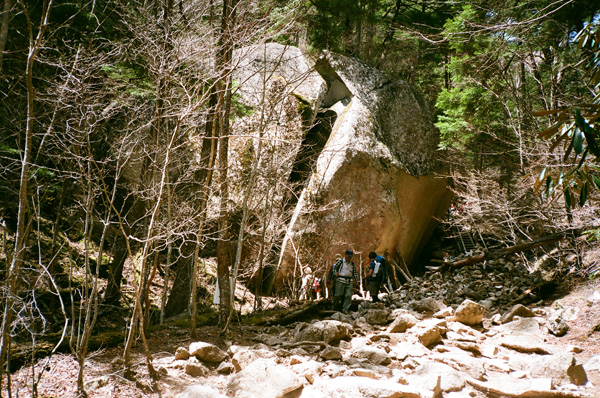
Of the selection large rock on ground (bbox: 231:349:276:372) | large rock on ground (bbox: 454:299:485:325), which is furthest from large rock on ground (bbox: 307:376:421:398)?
large rock on ground (bbox: 454:299:485:325)

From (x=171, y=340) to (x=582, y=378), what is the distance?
581 centimetres

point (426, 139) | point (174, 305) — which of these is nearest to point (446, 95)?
point (426, 139)

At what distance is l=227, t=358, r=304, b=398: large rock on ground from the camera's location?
154 inches

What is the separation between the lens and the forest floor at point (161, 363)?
13.9 ft

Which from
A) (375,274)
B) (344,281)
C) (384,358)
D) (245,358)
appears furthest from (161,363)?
(375,274)

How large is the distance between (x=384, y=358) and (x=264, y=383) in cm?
193

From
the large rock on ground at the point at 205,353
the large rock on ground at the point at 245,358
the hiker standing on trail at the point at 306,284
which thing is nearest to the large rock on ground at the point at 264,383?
the large rock on ground at the point at 245,358

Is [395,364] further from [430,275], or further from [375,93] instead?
[375,93]

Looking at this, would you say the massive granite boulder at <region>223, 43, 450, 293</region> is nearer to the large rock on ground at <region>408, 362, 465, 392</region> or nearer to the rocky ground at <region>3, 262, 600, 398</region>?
the rocky ground at <region>3, 262, 600, 398</region>

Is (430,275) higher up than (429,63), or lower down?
lower down

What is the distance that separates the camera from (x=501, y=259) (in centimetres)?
1194

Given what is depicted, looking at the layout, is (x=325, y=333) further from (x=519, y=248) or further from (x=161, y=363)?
(x=519, y=248)

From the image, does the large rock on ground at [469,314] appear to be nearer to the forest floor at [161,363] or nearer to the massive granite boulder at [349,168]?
the forest floor at [161,363]

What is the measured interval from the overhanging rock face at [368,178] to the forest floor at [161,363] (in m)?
5.69
